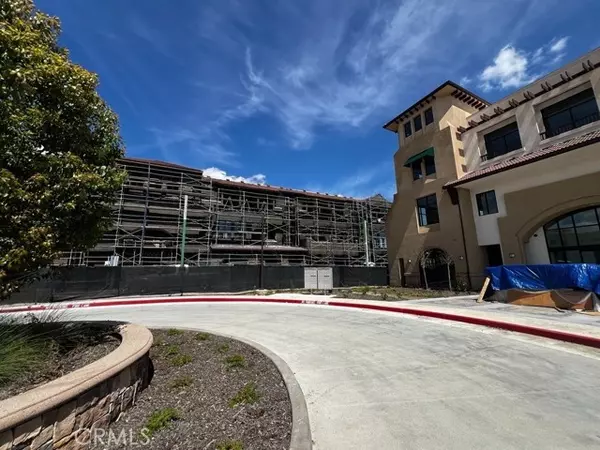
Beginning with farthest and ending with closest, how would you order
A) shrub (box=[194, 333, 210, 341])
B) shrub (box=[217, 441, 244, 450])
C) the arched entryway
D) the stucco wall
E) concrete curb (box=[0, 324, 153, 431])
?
the arched entryway, the stucco wall, shrub (box=[194, 333, 210, 341]), shrub (box=[217, 441, 244, 450]), concrete curb (box=[0, 324, 153, 431])

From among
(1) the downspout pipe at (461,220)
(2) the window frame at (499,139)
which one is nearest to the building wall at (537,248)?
(1) the downspout pipe at (461,220)

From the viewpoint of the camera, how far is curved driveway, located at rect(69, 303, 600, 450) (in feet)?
10.5

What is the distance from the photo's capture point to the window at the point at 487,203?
66.3ft

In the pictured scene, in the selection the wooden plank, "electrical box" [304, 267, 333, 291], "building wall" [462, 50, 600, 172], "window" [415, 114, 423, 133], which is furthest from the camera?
"window" [415, 114, 423, 133]

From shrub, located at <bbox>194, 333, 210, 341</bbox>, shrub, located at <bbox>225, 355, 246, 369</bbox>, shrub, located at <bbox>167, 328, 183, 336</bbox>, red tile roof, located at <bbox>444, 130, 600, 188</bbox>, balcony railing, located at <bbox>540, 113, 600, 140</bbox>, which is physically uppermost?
balcony railing, located at <bbox>540, 113, 600, 140</bbox>

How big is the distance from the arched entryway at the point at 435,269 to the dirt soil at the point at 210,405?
780 inches

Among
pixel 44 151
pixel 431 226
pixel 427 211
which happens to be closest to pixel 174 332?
A: pixel 44 151

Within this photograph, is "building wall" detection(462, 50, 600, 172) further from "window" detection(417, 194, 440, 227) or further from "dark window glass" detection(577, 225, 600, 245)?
"dark window glass" detection(577, 225, 600, 245)

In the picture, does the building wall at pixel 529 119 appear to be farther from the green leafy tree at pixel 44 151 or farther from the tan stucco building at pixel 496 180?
the green leafy tree at pixel 44 151

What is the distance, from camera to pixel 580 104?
1727 centimetres

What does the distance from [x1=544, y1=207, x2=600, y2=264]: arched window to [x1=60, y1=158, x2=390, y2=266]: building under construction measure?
64.2ft

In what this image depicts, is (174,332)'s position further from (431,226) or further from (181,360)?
(431,226)

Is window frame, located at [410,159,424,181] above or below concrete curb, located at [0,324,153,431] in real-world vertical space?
above

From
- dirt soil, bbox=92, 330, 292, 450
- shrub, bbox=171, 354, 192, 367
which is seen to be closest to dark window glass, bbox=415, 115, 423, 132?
dirt soil, bbox=92, 330, 292, 450
